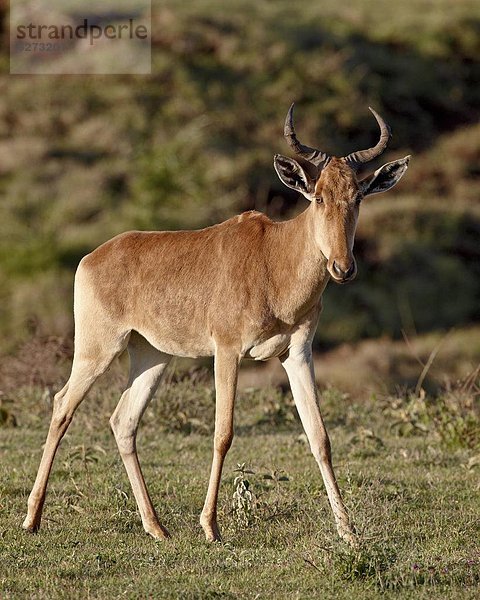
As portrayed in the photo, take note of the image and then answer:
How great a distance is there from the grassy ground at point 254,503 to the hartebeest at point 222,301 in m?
0.39

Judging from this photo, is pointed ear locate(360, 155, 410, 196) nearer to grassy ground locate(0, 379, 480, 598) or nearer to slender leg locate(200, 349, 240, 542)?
slender leg locate(200, 349, 240, 542)

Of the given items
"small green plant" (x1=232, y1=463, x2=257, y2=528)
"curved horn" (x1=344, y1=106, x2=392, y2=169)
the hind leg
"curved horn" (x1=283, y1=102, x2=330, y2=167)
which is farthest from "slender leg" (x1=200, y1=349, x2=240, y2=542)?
"curved horn" (x1=344, y1=106, x2=392, y2=169)

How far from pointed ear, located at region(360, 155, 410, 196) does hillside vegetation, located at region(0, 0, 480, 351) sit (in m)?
12.1

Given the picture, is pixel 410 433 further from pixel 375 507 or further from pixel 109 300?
pixel 109 300

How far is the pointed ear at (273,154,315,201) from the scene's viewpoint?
26.7ft

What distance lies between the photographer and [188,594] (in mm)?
Result: 6469

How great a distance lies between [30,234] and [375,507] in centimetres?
1947

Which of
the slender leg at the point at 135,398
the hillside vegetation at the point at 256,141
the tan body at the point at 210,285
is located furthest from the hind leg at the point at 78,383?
the hillside vegetation at the point at 256,141

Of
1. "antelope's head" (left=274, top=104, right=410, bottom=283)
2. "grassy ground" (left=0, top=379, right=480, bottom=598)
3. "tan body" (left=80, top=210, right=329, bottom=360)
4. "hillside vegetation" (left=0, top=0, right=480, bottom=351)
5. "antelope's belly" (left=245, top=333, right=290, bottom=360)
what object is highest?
"antelope's head" (left=274, top=104, right=410, bottom=283)

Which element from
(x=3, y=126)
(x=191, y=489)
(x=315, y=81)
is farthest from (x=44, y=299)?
(x=315, y=81)

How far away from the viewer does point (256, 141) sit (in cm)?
3388

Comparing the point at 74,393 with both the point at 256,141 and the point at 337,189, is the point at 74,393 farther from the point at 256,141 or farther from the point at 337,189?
the point at 256,141

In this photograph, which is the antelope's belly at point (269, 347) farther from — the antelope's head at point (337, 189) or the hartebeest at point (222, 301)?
the antelope's head at point (337, 189)

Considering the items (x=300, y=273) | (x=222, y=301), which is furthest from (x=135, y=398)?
(x=300, y=273)
